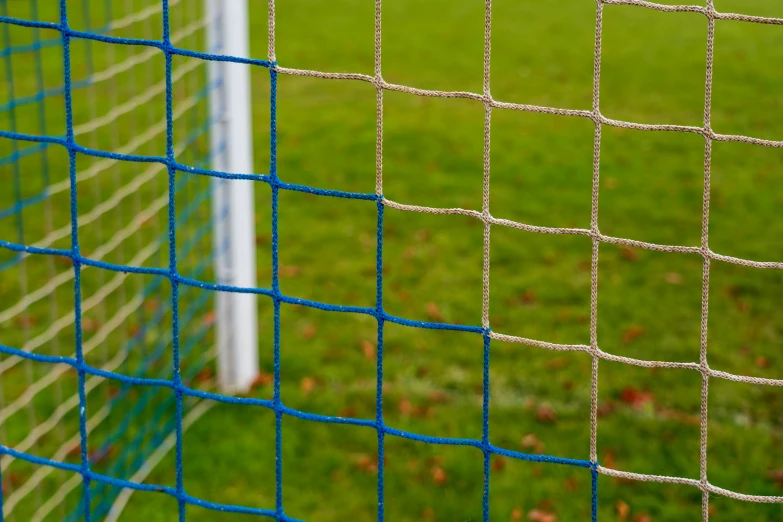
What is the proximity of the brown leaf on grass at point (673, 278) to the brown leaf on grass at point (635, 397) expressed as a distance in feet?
4.49

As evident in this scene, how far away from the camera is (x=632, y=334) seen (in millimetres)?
5180

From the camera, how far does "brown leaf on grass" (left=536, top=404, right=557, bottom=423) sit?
4.37 meters

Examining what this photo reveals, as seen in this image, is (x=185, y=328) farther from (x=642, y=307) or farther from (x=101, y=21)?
(x=101, y=21)

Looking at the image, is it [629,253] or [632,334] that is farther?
[629,253]

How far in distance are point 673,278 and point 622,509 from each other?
7.63ft

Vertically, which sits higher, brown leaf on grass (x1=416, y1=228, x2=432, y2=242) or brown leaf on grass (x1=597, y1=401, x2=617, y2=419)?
brown leaf on grass (x1=416, y1=228, x2=432, y2=242)

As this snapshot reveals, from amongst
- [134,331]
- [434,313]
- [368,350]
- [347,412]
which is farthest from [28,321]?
[434,313]

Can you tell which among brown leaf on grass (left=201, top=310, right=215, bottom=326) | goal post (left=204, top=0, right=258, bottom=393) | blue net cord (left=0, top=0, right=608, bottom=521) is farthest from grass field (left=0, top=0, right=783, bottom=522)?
blue net cord (left=0, top=0, right=608, bottom=521)

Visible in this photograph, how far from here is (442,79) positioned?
33.2 feet

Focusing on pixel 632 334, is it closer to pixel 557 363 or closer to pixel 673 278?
pixel 557 363

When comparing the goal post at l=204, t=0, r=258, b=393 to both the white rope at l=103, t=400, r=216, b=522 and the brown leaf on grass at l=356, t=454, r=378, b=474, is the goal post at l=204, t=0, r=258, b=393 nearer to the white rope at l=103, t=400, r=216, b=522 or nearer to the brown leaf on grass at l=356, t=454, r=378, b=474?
the white rope at l=103, t=400, r=216, b=522

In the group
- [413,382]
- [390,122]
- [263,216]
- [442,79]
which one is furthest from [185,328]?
[442,79]

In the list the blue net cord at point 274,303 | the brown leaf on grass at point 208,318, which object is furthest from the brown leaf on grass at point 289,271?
the blue net cord at point 274,303

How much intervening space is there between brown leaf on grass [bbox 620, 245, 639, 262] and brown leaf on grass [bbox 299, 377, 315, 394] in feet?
7.53
